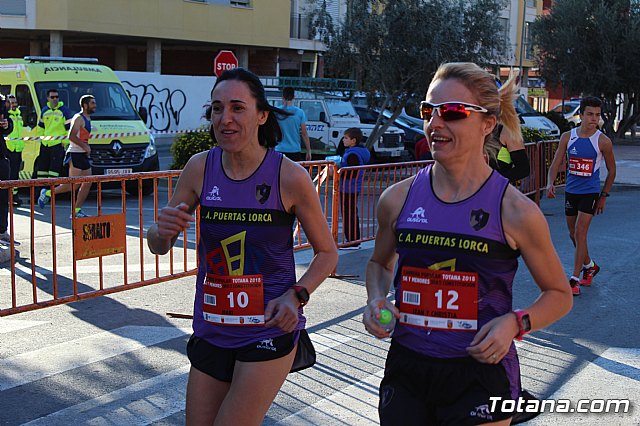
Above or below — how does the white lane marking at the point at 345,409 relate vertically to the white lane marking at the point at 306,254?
above

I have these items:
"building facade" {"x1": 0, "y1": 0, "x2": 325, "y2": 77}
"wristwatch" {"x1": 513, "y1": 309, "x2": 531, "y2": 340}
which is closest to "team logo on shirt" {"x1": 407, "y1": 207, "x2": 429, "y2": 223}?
"wristwatch" {"x1": 513, "y1": 309, "x2": 531, "y2": 340}

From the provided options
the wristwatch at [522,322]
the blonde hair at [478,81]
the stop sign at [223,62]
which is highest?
the stop sign at [223,62]

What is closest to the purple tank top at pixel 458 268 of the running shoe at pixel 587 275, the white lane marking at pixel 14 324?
the white lane marking at pixel 14 324

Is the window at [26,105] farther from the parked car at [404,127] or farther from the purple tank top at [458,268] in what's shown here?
the purple tank top at [458,268]

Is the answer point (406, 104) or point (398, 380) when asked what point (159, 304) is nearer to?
point (398, 380)

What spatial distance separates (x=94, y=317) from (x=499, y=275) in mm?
5632

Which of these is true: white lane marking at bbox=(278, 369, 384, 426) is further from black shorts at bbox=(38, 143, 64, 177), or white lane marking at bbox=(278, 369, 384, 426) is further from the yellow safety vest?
the yellow safety vest

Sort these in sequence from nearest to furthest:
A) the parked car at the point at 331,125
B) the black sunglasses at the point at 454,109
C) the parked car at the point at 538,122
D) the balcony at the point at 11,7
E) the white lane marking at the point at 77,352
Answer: the black sunglasses at the point at 454,109 → the white lane marking at the point at 77,352 → the parked car at the point at 331,125 → the parked car at the point at 538,122 → the balcony at the point at 11,7

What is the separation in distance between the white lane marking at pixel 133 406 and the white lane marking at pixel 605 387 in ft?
7.16

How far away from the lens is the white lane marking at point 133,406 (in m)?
5.40

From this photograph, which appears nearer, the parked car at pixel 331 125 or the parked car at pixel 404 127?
the parked car at pixel 331 125

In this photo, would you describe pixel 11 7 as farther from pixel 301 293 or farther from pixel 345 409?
pixel 301 293

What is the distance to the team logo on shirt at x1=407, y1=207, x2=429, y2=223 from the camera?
3115mm

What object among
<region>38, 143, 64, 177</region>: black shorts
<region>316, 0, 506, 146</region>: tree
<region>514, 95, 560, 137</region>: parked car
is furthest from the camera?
<region>514, 95, 560, 137</region>: parked car
